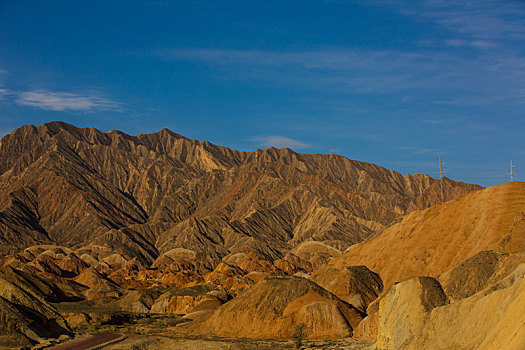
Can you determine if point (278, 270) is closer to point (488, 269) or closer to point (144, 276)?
point (144, 276)

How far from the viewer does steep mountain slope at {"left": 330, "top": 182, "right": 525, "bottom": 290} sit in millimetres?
71625

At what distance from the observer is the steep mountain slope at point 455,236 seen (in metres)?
71.6

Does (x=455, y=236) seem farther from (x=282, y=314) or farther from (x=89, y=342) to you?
(x=89, y=342)

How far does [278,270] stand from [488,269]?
118 m

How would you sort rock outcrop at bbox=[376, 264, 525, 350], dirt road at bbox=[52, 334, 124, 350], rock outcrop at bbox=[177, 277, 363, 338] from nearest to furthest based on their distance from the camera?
rock outcrop at bbox=[376, 264, 525, 350] → dirt road at bbox=[52, 334, 124, 350] → rock outcrop at bbox=[177, 277, 363, 338]

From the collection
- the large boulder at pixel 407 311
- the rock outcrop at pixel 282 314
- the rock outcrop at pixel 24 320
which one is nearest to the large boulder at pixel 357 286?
the rock outcrop at pixel 282 314

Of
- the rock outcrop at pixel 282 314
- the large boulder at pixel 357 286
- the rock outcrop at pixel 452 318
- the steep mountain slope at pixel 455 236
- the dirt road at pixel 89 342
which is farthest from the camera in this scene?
the large boulder at pixel 357 286

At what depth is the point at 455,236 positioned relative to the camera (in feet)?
257

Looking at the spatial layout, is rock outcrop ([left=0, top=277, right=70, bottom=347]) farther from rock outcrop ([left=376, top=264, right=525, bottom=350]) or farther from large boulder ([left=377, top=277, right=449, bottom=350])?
rock outcrop ([left=376, top=264, right=525, bottom=350])

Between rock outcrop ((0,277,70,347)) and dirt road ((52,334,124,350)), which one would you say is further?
dirt road ((52,334,124,350))

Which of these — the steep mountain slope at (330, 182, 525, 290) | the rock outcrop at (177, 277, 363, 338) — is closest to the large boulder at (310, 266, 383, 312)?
the steep mountain slope at (330, 182, 525, 290)

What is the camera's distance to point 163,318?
3743 inches

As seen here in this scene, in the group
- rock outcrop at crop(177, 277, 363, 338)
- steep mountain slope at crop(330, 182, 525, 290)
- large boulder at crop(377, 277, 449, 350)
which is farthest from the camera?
steep mountain slope at crop(330, 182, 525, 290)

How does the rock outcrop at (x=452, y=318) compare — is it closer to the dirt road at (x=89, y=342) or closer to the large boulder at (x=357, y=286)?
the dirt road at (x=89, y=342)
